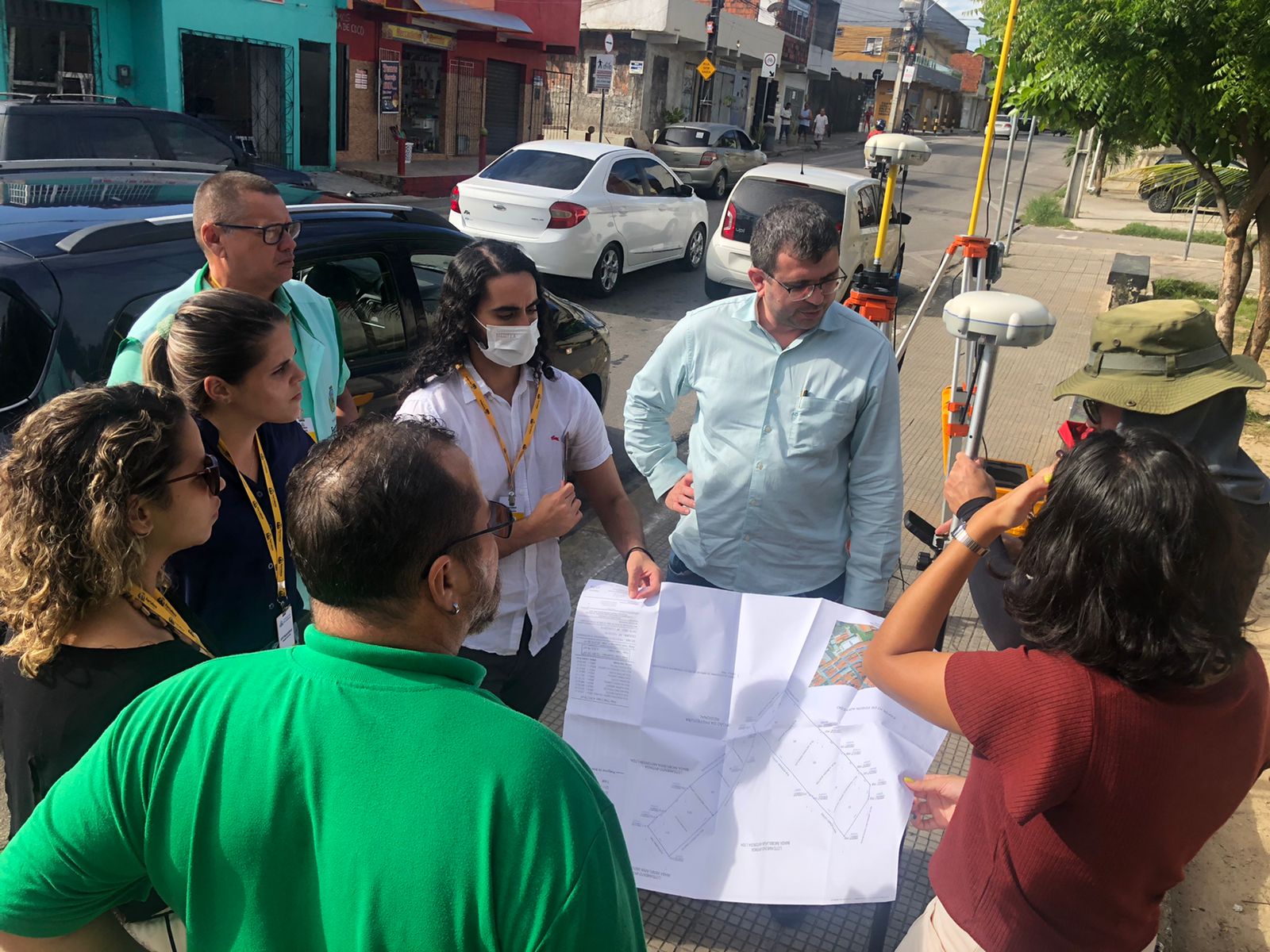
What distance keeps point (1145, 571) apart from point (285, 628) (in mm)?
1941

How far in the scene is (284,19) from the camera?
1769 centimetres

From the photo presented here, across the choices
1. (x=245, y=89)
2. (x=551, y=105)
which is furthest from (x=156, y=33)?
(x=551, y=105)

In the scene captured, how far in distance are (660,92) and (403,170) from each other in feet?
53.2

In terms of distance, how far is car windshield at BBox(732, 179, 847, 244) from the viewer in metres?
10.6

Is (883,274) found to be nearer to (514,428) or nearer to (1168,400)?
(1168,400)

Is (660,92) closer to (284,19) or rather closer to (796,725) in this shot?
(284,19)

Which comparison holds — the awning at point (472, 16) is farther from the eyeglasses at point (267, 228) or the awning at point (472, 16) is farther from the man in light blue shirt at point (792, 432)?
the man in light blue shirt at point (792, 432)

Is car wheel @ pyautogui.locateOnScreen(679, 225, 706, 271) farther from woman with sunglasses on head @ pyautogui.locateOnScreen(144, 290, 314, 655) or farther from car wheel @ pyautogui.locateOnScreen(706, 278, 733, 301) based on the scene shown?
woman with sunglasses on head @ pyautogui.locateOnScreen(144, 290, 314, 655)

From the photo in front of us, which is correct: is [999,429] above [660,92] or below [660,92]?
below

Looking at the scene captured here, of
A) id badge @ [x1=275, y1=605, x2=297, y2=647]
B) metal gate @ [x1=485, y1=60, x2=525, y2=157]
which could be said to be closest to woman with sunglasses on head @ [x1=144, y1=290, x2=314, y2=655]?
id badge @ [x1=275, y1=605, x2=297, y2=647]

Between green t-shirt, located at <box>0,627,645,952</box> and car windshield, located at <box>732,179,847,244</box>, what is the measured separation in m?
9.92

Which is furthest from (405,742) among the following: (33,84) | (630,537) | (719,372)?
(33,84)

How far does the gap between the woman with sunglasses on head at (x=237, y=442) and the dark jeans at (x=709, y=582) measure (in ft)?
3.65

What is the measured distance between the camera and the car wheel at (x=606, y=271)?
Answer: 430 inches
